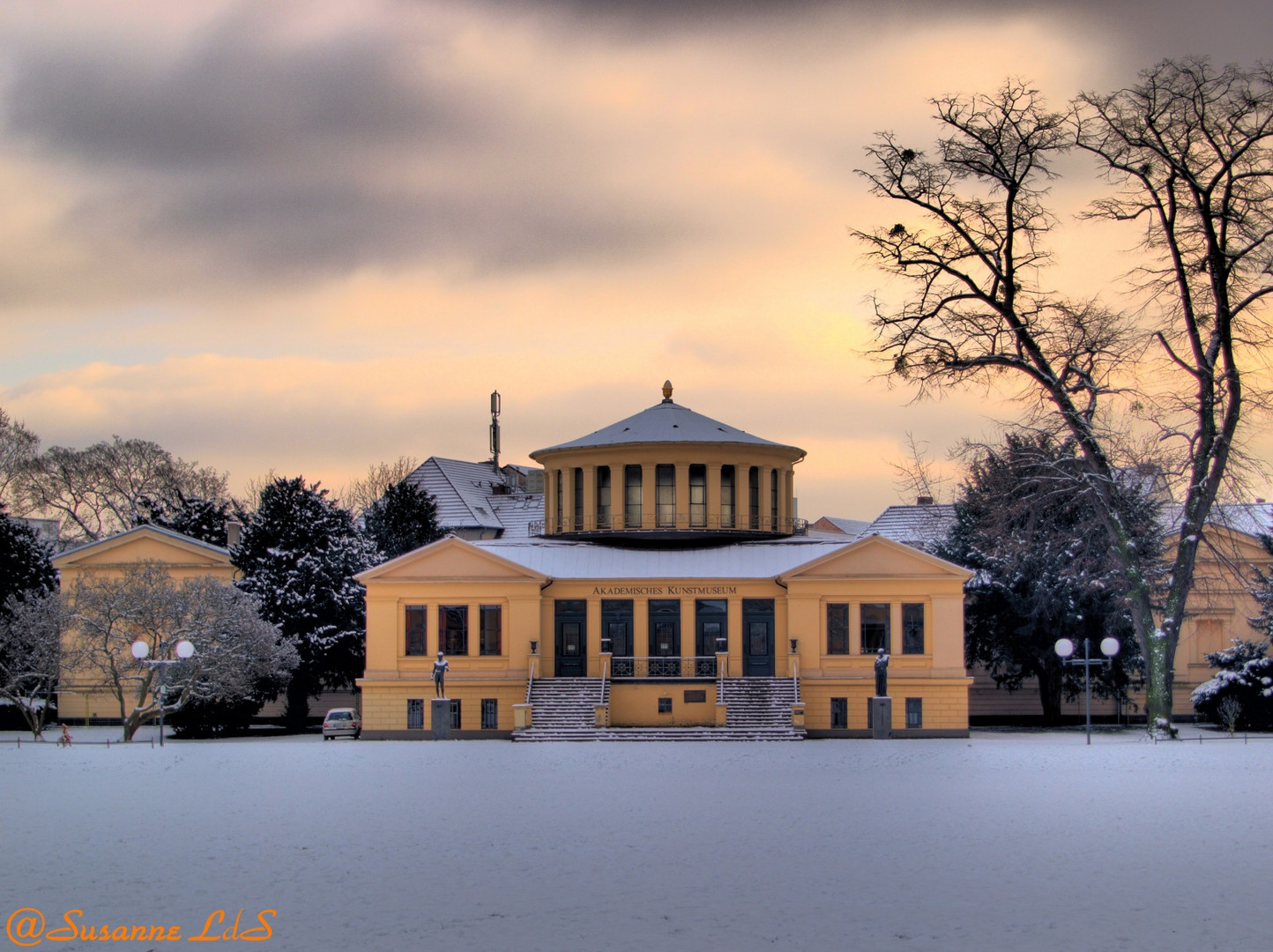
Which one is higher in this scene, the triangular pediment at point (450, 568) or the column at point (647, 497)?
the column at point (647, 497)

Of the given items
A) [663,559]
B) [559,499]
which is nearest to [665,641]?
[663,559]

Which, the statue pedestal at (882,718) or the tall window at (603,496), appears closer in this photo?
the statue pedestal at (882,718)

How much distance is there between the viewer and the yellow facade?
5622 cm

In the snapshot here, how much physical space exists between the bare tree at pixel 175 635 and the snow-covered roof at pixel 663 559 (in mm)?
7774

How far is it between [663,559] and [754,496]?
5.89m

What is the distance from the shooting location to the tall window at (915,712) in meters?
45.1

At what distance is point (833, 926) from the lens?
13805 millimetres

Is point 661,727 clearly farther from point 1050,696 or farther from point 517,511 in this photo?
point 517,511

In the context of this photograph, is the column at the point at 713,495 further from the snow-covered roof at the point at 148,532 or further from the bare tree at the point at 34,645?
the bare tree at the point at 34,645

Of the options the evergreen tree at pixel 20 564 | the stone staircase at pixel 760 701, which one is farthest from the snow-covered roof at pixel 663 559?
the evergreen tree at pixel 20 564

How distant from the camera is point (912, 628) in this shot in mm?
45688

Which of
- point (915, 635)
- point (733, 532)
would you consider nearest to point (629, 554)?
point (733, 532)

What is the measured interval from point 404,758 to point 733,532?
2074 centimetres

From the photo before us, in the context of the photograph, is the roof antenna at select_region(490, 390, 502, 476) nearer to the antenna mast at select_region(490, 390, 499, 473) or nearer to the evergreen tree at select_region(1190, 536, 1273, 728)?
the antenna mast at select_region(490, 390, 499, 473)
